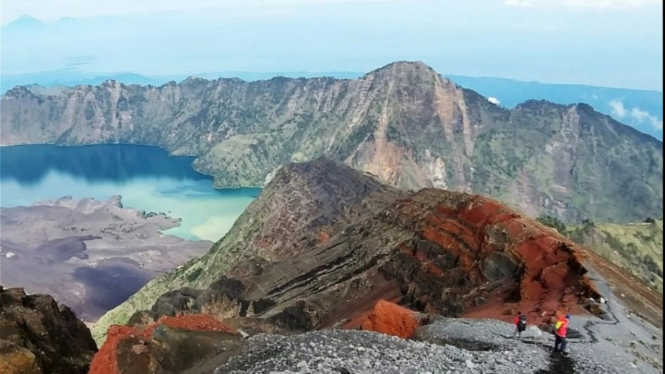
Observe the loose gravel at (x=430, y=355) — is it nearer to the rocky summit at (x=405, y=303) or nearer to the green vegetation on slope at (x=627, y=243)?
the rocky summit at (x=405, y=303)

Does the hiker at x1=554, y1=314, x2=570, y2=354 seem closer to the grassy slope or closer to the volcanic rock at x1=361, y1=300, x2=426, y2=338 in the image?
the volcanic rock at x1=361, y1=300, x2=426, y2=338

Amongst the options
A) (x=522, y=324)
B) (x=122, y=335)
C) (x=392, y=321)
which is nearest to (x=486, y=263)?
(x=392, y=321)

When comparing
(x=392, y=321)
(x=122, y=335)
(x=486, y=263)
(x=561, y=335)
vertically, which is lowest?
(x=486, y=263)

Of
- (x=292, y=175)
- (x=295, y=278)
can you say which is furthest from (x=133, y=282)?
(x=295, y=278)

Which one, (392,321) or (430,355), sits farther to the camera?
(392,321)

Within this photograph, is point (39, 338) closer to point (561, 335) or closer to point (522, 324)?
point (522, 324)

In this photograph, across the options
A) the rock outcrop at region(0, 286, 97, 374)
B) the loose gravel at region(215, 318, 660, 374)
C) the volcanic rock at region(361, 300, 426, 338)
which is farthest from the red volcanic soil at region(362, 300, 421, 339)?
the rock outcrop at region(0, 286, 97, 374)

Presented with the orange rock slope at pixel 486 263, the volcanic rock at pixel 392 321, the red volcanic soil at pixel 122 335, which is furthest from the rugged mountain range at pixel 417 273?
the red volcanic soil at pixel 122 335
